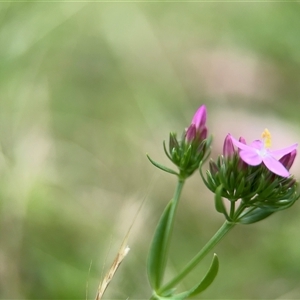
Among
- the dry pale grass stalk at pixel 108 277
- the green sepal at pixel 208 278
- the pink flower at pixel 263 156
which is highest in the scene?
the pink flower at pixel 263 156

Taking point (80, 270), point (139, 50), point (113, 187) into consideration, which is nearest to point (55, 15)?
point (139, 50)

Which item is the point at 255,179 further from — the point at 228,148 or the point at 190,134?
the point at 190,134

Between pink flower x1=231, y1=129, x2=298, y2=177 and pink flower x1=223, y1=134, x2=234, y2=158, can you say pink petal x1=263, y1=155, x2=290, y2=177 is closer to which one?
pink flower x1=231, y1=129, x2=298, y2=177

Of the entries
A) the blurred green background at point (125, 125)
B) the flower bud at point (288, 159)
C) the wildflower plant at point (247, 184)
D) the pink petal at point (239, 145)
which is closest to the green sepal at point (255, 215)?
the wildflower plant at point (247, 184)

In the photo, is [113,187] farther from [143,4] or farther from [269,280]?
[143,4]

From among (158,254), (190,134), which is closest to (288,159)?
(190,134)

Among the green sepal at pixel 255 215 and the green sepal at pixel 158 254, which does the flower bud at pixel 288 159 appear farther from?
the green sepal at pixel 158 254

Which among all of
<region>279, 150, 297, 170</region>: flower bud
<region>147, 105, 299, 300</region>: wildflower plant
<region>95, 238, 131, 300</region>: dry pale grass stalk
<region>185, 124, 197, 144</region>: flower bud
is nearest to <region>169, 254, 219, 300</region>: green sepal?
<region>147, 105, 299, 300</region>: wildflower plant

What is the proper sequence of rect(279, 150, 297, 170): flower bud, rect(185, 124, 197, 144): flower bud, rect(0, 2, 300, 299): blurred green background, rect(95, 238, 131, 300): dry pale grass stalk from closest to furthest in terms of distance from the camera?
rect(95, 238, 131, 300): dry pale grass stalk < rect(279, 150, 297, 170): flower bud < rect(185, 124, 197, 144): flower bud < rect(0, 2, 300, 299): blurred green background
